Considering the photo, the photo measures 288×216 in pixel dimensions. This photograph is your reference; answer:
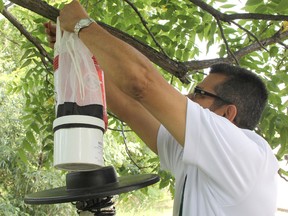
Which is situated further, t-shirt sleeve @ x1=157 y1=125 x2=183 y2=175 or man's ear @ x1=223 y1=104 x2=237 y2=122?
t-shirt sleeve @ x1=157 y1=125 x2=183 y2=175

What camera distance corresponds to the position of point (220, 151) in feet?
3.85

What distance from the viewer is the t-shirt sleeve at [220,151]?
3.81 feet

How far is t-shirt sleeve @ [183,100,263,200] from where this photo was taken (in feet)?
3.81

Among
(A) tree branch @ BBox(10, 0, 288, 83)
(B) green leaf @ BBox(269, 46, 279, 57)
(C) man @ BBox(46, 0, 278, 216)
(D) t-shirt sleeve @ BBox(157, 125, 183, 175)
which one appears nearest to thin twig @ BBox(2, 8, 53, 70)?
(A) tree branch @ BBox(10, 0, 288, 83)

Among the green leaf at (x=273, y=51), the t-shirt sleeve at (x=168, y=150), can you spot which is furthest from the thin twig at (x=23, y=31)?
the green leaf at (x=273, y=51)

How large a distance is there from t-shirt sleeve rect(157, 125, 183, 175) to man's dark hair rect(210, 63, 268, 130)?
25 cm

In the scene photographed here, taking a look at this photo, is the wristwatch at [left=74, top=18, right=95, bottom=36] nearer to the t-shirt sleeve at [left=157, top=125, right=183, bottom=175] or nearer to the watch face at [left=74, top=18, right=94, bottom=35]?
the watch face at [left=74, top=18, right=94, bottom=35]

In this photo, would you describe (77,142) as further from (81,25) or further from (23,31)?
(23,31)

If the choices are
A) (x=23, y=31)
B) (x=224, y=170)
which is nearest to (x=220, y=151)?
(x=224, y=170)

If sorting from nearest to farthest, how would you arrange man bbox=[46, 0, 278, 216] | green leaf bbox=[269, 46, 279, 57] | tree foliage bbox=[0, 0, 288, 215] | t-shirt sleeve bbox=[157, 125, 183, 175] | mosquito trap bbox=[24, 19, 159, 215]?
mosquito trap bbox=[24, 19, 159, 215] < man bbox=[46, 0, 278, 216] < t-shirt sleeve bbox=[157, 125, 183, 175] < tree foliage bbox=[0, 0, 288, 215] < green leaf bbox=[269, 46, 279, 57]

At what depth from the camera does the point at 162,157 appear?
1.68 metres

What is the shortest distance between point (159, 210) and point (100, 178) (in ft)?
28.8

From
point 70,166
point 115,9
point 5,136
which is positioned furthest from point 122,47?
point 5,136

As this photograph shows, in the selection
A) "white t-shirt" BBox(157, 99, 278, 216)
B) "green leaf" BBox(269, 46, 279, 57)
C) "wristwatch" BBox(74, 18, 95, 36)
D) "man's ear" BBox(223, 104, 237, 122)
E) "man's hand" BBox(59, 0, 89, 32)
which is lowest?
"white t-shirt" BBox(157, 99, 278, 216)
